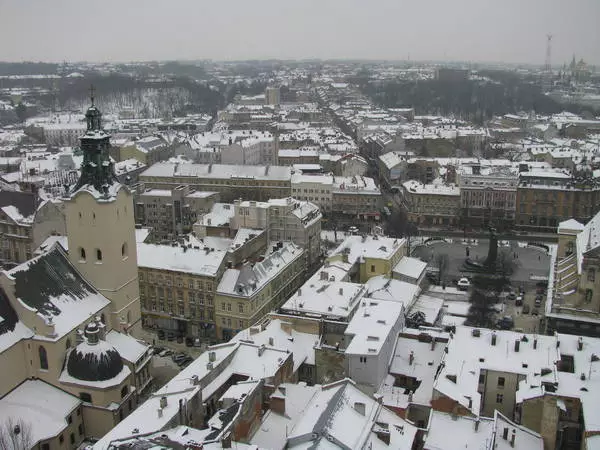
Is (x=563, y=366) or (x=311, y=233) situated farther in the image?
(x=311, y=233)

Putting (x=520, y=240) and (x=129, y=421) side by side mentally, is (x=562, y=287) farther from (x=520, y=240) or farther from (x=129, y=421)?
(x=129, y=421)

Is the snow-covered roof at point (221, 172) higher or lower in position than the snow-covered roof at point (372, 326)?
higher

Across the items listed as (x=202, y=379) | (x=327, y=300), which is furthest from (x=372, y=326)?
(x=202, y=379)

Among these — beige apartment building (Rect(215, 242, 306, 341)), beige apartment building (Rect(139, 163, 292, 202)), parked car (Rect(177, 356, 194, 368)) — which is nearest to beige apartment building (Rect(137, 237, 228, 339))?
beige apartment building (Rect(215, 242, 306, 341))

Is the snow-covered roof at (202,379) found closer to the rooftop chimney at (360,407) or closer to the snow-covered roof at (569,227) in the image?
the rooftop chimney at (360,407)

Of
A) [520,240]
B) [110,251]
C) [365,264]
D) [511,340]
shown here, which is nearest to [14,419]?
[110,251]

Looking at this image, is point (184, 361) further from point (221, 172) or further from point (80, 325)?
point (221, 172)

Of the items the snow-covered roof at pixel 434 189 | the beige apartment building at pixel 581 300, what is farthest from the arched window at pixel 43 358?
the snow-covered roof at pixel 434 189
